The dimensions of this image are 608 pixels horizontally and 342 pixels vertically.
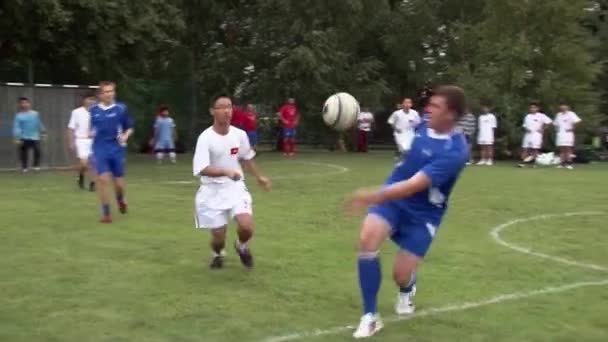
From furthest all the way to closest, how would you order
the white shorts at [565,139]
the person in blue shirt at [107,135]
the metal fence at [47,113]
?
the white shorts at [565,139] → the metal fence at [47,113] → the person in blue shirt at [107,135]

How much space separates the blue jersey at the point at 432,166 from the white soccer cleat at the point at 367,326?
89cm

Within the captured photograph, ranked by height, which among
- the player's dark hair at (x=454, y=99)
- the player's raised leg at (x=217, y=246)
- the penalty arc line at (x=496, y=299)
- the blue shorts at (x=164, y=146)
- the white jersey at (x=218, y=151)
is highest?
the player's dark hair at (x=454, y=99)

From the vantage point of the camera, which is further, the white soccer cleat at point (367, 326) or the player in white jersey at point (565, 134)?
the player in white jersey at point (565, 134)

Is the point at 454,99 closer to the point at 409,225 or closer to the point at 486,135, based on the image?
the point at 409,225

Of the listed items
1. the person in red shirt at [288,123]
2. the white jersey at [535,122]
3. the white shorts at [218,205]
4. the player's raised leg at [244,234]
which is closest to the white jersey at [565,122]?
the white jersey at [535,122]

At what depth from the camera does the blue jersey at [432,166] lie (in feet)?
21.5

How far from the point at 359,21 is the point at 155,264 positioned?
2895cm

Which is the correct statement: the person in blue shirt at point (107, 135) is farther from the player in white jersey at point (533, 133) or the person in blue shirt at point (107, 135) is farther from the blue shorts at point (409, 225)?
the player in white jersey at point (533, 133)

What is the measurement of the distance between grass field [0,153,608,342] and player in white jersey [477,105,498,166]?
39.4 feet

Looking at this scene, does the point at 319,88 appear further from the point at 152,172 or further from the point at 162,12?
the point at 152,172

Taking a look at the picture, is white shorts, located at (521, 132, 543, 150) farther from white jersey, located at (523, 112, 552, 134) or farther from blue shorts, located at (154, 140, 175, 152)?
blue shorts, located at (154, 140, 175, 152)

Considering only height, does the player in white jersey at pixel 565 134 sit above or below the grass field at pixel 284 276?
above

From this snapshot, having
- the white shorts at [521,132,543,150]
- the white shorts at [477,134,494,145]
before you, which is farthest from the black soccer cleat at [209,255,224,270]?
the white shorts at [521,132,543,150]

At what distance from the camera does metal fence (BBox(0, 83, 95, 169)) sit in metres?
24.2
